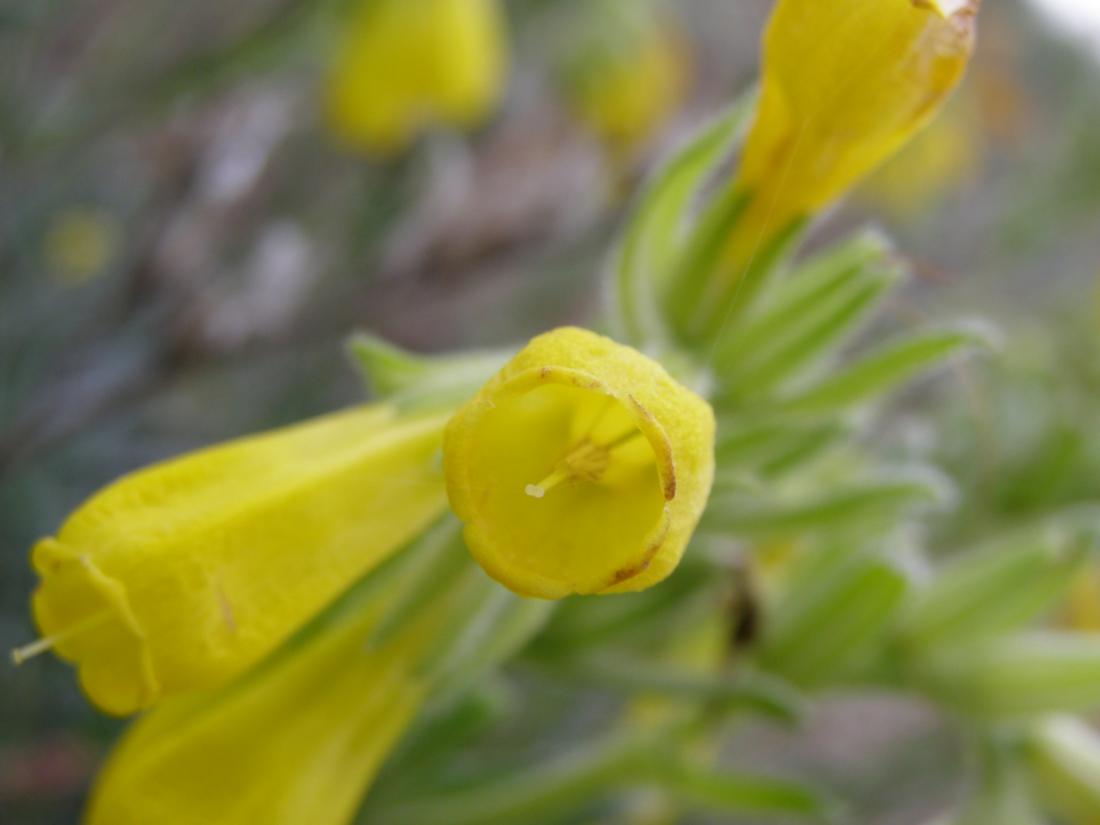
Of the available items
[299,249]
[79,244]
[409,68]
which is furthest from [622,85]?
[299,249]

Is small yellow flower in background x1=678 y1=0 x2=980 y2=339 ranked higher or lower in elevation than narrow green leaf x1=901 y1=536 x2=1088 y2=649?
higher

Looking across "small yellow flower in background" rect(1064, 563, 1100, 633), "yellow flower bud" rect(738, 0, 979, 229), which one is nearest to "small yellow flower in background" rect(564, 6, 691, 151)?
"small yellow flower in background" rect(1064, 563, 1100, 633)

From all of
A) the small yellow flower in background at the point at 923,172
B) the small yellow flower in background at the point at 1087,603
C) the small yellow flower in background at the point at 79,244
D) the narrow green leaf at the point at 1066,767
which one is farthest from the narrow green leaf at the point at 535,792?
the small yellow flower in background at the point at 923,172

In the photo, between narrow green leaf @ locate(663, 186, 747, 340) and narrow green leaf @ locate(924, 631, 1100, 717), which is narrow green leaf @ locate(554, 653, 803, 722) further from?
narrow green leaf @ locate(663, 186, 747, 340)

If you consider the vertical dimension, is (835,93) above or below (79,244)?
above

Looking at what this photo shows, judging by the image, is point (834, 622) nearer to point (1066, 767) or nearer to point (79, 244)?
point (1066, 767)

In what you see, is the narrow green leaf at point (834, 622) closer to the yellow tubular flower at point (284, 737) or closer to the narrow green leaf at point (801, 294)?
the narrow green leaf at point (801, 294)

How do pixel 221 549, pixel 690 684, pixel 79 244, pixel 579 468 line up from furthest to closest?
pixel 79 244, pixel 690 684, pixel 221 549, pixel 579 468
